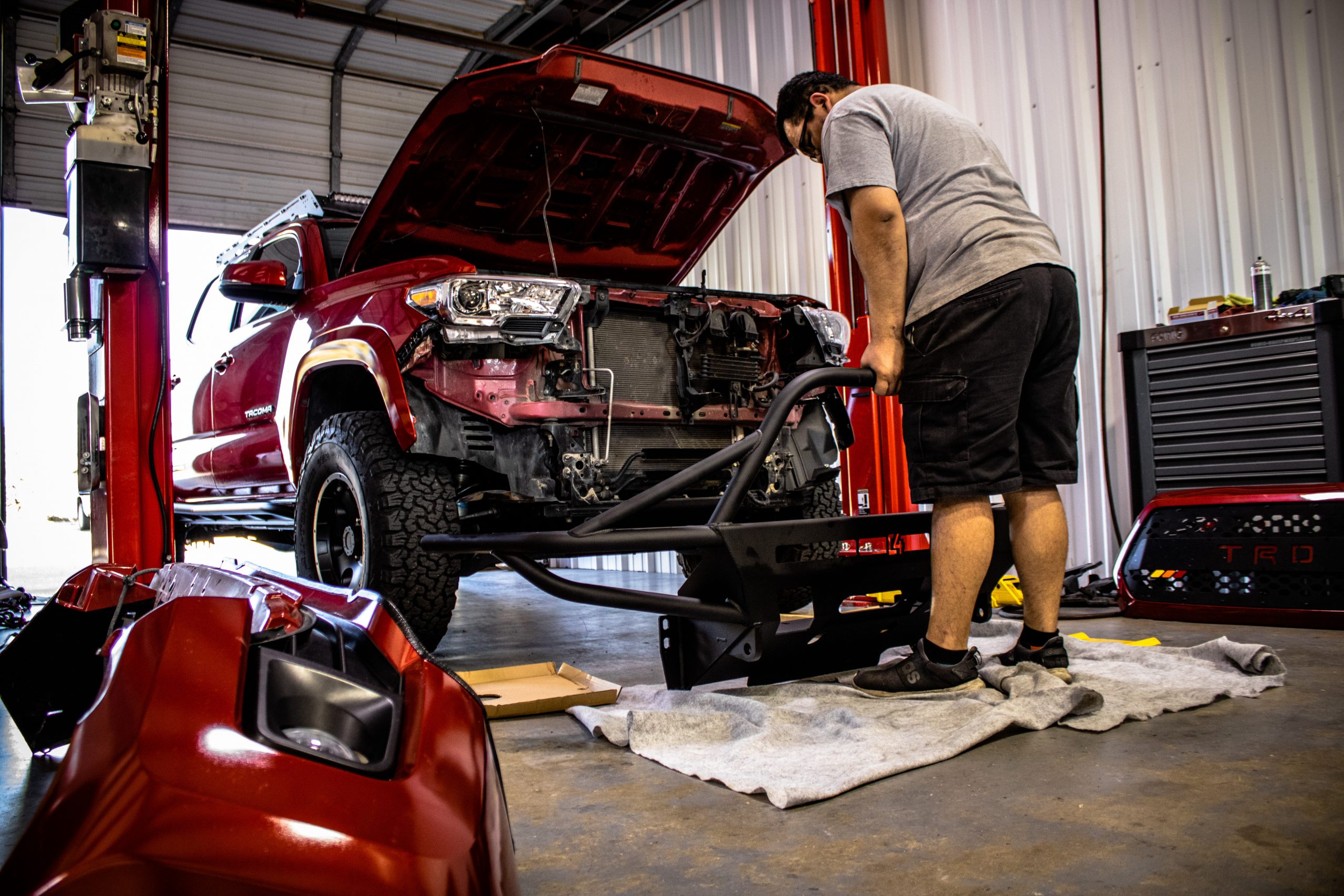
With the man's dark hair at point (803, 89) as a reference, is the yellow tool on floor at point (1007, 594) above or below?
below

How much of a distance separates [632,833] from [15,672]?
3.69ft

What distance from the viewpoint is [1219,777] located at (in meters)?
1.56

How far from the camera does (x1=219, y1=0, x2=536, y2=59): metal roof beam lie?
7.98 m

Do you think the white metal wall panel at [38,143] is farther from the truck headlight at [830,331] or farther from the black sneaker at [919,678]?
the black sneaker at [919,678]

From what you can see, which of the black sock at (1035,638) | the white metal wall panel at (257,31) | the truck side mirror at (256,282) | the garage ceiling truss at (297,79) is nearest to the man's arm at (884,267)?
the black sock at (1035,638)

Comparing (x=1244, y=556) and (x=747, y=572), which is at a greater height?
(x=747, y=572)

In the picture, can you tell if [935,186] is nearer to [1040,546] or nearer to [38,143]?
Answer: [1040,546]

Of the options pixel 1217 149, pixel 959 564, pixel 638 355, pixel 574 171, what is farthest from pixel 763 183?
pixel 959 564

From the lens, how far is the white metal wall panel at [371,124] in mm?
10086

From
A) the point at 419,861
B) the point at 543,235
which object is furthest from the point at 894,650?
the point at 419,861

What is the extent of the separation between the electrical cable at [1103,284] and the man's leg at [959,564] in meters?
2.86

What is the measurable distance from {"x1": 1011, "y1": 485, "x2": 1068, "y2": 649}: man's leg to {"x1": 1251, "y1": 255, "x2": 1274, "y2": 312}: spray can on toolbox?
2.35 m

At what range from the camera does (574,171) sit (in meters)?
3.40

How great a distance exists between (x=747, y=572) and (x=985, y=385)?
28.2 inches
